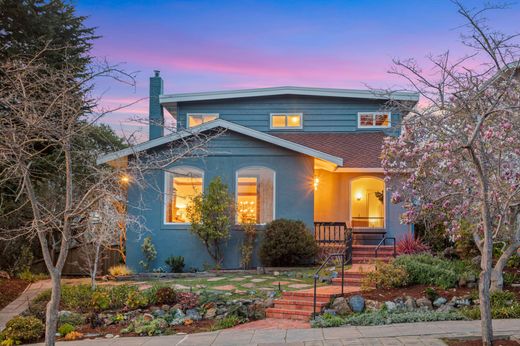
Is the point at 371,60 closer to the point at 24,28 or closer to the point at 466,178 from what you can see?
the point at 466,178

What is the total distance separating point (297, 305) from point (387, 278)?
85.3 inches

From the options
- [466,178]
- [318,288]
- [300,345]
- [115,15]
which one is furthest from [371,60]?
[300,345]

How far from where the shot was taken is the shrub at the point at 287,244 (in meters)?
15.2

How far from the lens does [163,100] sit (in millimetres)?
19750

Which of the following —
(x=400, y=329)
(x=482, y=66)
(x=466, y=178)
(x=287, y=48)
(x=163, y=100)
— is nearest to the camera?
(x=482, y=66)

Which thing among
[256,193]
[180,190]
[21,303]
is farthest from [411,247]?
[21,303]

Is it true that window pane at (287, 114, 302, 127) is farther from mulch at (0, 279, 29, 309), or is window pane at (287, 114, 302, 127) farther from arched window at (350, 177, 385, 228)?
mulch at (0, 279, 29, 309)

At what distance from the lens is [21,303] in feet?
41.3

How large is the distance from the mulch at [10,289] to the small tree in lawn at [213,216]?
5.07m

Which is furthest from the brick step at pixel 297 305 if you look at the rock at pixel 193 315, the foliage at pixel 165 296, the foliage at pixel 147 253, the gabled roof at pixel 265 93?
the gabled roof at pixel 265 93

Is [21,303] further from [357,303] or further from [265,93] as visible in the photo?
[265,93]

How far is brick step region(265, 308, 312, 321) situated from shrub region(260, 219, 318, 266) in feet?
14.7

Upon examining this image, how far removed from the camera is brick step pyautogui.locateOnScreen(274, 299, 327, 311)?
1062 centimetres

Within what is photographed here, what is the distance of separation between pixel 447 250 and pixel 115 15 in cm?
1167
